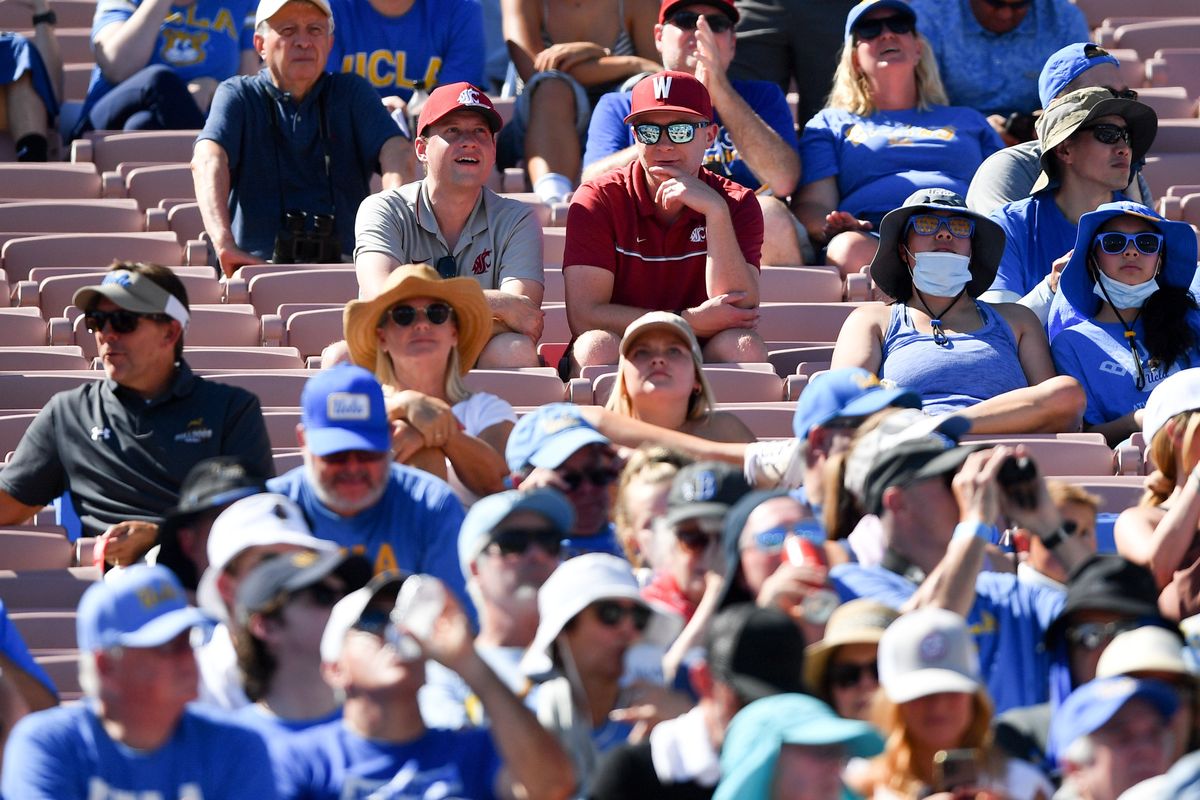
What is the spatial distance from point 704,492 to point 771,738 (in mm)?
1040

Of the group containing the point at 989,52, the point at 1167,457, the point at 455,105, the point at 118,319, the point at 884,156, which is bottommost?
the point at 1167,457

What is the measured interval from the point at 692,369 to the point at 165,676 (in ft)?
7.37

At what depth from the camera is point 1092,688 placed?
151 inches

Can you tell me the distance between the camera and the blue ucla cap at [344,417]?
4785mm

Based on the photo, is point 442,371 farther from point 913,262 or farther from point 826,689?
point 826,689

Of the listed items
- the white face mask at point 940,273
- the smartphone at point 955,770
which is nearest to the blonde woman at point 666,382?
the white face mask at point 940,273

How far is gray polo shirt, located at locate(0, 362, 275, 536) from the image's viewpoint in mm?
5535

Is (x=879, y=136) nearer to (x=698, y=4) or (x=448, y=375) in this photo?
(x=698, y=4)

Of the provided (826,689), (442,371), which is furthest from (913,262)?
(826,689)

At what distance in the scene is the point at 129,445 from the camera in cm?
556

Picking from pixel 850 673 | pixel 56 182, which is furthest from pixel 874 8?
pixel 850 673

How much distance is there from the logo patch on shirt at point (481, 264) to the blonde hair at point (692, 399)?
100cm

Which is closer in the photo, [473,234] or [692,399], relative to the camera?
[692,399]

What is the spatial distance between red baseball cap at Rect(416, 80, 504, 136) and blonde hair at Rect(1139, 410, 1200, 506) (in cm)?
230
